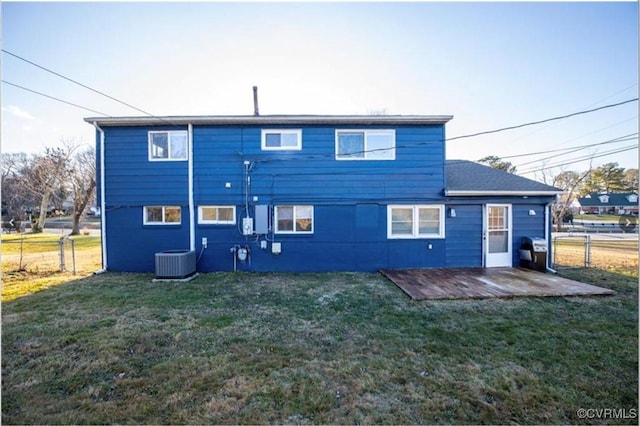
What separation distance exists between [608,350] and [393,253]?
16.1 ft

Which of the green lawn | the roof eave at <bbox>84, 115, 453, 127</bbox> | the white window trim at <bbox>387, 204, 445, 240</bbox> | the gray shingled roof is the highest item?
the roof eave at <bbox>84, 115, 453, 127</bbox>

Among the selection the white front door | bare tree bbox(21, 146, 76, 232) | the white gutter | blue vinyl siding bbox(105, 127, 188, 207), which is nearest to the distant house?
the white front door

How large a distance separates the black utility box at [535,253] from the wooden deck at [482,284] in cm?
27

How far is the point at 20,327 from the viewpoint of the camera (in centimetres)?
408

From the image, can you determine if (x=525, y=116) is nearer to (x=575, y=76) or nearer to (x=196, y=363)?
(x=575, y=76)

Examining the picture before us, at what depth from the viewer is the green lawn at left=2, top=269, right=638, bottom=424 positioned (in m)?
2.36

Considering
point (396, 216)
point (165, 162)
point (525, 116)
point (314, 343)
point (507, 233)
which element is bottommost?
point (314, 343)

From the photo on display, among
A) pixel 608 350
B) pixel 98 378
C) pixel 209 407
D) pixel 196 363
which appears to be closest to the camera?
pixel 209 407

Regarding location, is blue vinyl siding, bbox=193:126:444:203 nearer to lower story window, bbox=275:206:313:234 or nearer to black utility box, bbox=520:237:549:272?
lower story window, bbox=275:206:313:234

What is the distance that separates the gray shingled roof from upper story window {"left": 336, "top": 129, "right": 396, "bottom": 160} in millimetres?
2208

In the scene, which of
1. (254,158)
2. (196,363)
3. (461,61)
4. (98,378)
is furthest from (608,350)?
(461,61)

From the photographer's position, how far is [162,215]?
8.00m

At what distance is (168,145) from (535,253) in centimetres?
1131

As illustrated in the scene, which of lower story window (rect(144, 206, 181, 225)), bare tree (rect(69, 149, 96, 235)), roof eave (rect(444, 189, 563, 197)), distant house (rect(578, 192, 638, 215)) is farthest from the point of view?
distant house (rect(578, 192, 638, 215))
